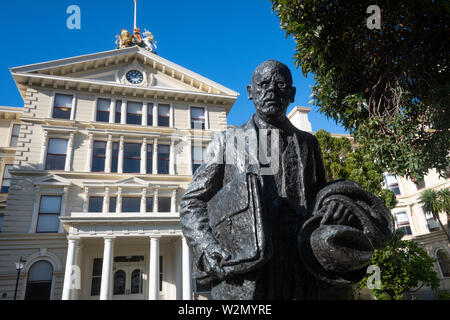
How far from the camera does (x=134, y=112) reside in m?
25.8

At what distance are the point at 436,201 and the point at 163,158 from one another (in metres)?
26.0

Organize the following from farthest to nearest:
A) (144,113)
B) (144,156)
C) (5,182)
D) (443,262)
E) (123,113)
→ (443,262) < (5,182) < (144,113) < (123,113) < (144,156)

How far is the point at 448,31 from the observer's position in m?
6.59

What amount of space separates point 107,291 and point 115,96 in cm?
1562

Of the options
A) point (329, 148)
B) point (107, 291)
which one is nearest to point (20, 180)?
point (107, 291)

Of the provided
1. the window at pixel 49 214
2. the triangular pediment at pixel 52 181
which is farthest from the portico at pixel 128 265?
the triangular pediment at pixel 52 181

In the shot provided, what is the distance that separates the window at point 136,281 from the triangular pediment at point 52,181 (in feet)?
26.5

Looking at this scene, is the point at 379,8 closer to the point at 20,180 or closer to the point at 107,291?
the point at 107,291

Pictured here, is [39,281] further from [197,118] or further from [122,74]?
[122,74]

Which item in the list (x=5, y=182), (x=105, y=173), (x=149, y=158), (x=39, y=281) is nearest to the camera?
(x=39, y=281)

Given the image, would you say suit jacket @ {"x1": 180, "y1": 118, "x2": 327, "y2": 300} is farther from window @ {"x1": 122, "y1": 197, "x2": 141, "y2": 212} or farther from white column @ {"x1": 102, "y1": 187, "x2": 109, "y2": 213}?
window @ {"x1": 122, "y1": 197, "x2": 141, "y2": 212}

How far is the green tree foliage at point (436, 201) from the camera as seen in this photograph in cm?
2830

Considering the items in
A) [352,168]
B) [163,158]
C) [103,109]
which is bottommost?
[352,168]

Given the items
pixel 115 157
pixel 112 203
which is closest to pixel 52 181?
pixel 112 203
